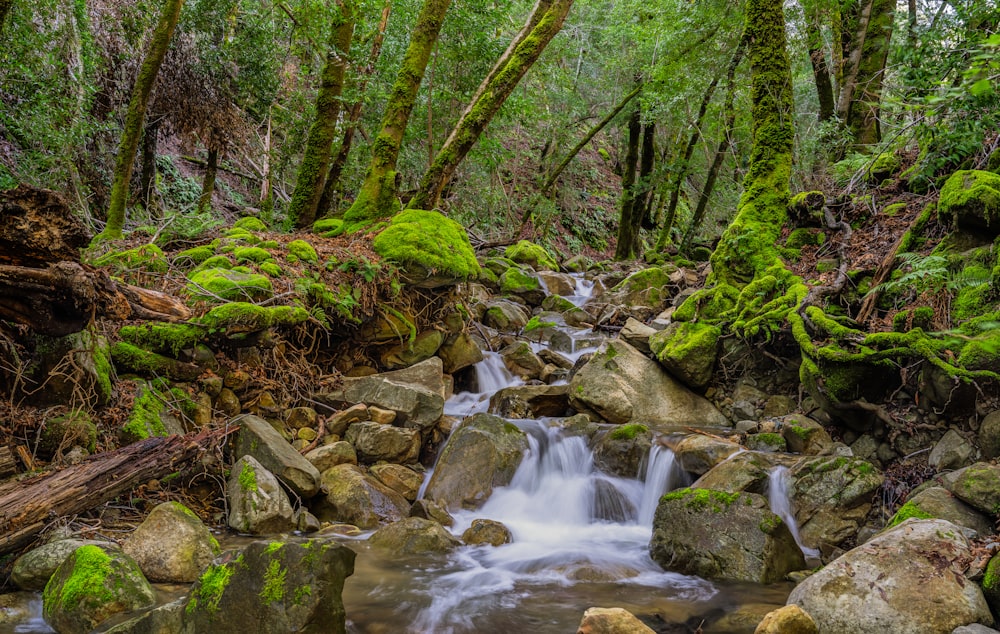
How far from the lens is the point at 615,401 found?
777 centimetres

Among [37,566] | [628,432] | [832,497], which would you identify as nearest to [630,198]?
[628,432]

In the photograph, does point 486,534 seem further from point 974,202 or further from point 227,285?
point 974,202

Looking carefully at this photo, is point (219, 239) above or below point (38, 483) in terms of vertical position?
above

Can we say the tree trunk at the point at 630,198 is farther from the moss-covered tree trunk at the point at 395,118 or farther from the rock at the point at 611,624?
the rock at the point at 611,624

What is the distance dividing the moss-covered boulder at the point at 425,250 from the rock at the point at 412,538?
11.6ft

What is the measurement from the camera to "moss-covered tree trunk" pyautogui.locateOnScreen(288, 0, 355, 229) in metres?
10.2

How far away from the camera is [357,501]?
18.1ft

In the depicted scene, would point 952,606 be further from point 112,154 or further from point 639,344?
point 112,154

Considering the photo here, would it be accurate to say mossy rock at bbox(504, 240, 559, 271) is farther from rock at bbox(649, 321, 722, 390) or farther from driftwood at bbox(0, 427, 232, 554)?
driftwood at bbox(0, 427, 232, 554)

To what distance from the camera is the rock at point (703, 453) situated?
6000 mm

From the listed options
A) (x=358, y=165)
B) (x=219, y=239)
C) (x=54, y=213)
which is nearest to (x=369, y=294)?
(x=219, y=239)

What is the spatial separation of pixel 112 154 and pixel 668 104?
11.8m

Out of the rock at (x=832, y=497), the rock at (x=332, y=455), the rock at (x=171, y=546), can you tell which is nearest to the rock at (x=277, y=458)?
the rock at (x=332, y=455)

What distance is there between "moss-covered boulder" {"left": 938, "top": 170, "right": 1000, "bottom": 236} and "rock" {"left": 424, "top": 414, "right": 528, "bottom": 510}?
501 centimetres
